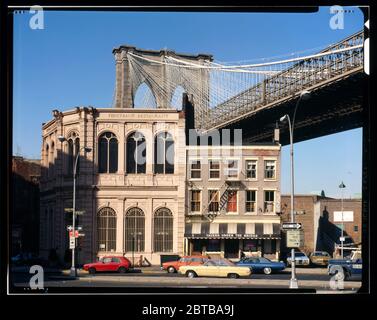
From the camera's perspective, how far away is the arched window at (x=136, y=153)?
5301 millimetres

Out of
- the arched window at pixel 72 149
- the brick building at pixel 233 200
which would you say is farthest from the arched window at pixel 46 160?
the brick building at pixel 233 200

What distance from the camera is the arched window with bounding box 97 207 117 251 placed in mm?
5570

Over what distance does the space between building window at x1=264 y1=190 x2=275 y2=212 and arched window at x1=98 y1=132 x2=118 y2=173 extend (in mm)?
1756

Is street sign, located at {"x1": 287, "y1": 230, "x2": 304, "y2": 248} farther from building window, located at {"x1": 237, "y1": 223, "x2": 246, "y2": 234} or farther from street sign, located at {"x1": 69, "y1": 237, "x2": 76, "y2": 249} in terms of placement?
street sign, located at {"x1": 69, "y1": 237, "x2": 76, "y2": 249}

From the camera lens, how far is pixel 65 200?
549 centimetres

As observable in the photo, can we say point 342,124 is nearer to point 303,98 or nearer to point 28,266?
point 303,98

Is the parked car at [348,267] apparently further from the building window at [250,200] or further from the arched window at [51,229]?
the arched window at [51,229]

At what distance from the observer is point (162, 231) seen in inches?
234

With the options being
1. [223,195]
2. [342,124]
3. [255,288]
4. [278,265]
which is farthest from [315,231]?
[255,288]

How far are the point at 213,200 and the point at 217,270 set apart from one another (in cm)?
93

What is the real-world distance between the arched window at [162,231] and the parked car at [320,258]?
4.93ft

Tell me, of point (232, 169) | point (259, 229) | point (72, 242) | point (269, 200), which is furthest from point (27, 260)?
point (259, 229)

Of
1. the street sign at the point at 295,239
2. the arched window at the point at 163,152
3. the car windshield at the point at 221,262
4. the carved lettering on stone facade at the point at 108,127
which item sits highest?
the carved lettering on stone facade at the point at 108,127

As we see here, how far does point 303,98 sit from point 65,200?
2.78 m
